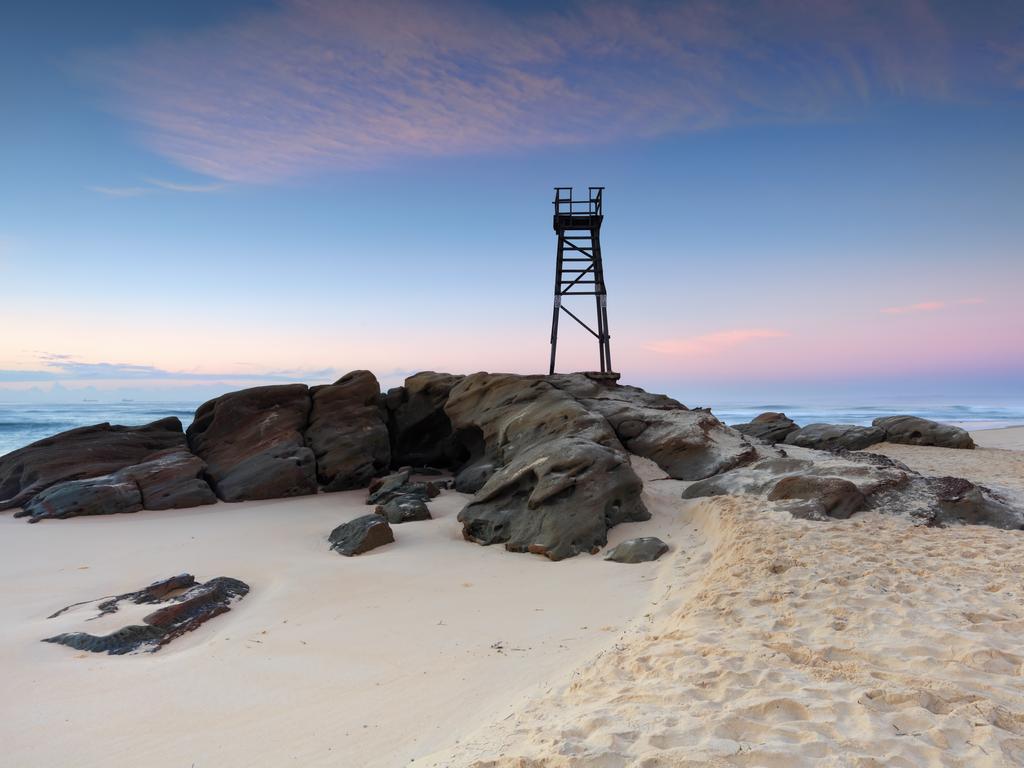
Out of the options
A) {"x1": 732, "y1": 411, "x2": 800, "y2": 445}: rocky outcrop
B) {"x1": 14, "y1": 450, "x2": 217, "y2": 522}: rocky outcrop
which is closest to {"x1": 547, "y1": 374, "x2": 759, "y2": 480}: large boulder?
{"x1": 14, "y1": 450, "x2": 217, "y2": 522}: rocky outcrop

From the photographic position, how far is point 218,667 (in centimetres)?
524

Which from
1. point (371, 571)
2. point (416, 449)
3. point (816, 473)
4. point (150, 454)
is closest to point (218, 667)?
point (371, 571)

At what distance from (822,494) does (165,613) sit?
29.3 ft

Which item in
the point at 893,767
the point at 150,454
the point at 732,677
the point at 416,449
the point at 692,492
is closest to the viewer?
the point at 893,767

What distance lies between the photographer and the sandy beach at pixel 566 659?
338cm

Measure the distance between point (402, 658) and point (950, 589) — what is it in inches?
206

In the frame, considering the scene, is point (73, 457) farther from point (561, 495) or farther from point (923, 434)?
point (923, 434)

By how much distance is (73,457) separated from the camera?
13758mm

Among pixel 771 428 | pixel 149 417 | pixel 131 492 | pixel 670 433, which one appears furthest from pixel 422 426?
pixel 149 417

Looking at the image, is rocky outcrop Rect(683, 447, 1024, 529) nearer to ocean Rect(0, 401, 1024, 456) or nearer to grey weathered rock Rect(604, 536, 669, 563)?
grey weathered rock Rect(604, 536, 669, 563)

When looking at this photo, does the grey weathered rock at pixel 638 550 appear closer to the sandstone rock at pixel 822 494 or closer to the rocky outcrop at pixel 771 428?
the sandstone rock at pixel 822 494

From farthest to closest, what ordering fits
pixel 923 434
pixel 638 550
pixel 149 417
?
pixel 149 417 < pixel 923 434 < pixel 638 550

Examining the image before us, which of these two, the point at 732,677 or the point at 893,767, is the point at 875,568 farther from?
the point at 893,767

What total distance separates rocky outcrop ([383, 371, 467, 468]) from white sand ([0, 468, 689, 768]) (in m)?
7.48
